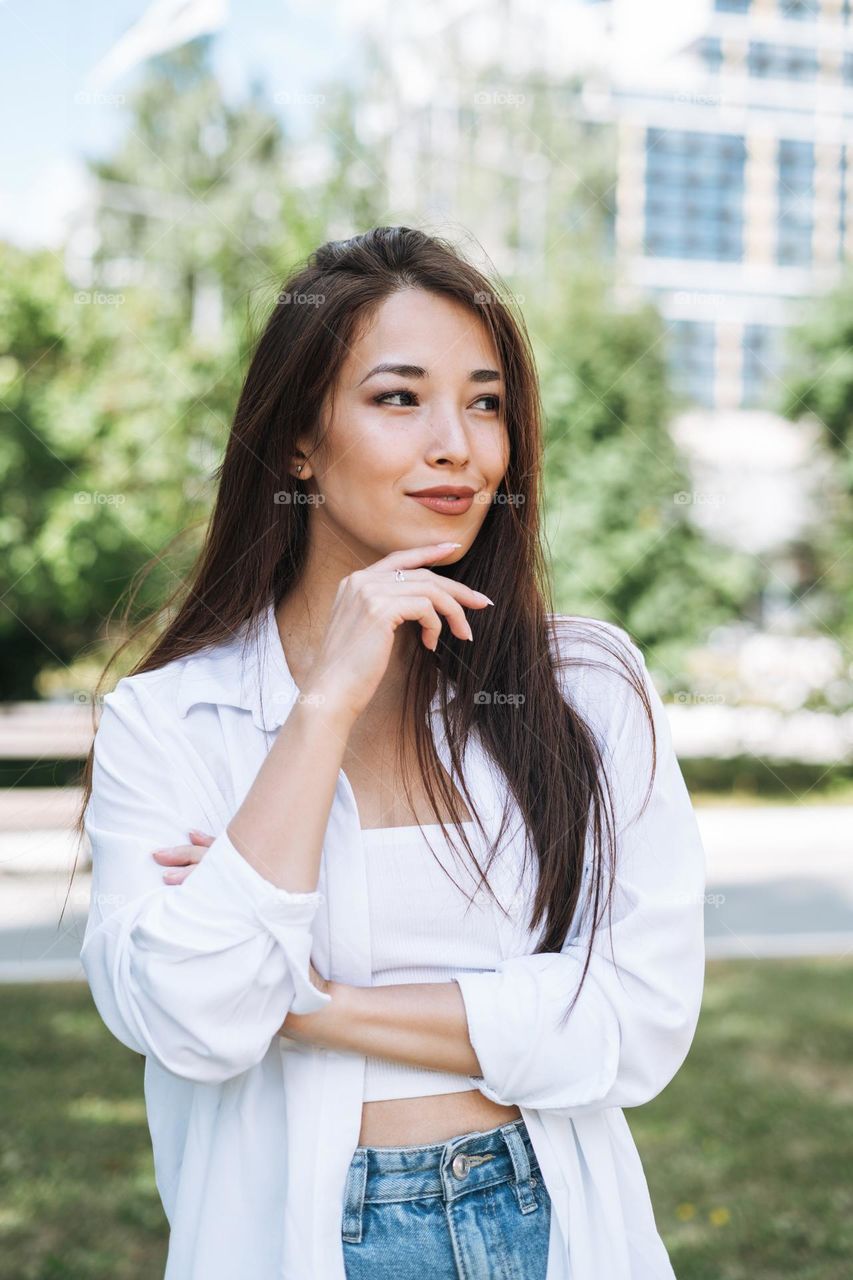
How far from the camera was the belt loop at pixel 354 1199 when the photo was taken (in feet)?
Answer: 4.93

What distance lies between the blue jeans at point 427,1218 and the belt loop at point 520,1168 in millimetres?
25

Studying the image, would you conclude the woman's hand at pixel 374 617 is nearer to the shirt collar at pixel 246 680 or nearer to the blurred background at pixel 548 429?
the shirt collar at pixel 246 680

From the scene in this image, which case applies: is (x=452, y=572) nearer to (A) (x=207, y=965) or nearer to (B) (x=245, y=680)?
(B) (x=245, y=680)

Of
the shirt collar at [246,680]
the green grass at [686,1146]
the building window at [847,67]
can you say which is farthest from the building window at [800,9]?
the shirt collar at [246,680]

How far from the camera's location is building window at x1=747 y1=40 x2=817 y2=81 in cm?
2975

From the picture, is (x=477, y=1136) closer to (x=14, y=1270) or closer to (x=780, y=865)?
(x=14, y=1270)

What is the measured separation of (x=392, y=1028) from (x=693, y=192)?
29.3 meters

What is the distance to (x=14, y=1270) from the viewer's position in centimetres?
359

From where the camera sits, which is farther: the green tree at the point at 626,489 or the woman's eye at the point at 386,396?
the green tree at the point at 626,489

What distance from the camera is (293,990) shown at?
1475mm

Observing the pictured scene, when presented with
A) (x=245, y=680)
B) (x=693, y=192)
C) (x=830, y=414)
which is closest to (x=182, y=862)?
(x=245, y=680)

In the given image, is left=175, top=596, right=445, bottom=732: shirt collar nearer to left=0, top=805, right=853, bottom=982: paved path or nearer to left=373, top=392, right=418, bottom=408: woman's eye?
left=373, top=392, right=418, bottom=408: woman's eye

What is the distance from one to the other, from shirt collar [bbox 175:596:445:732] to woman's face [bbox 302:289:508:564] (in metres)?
0.21

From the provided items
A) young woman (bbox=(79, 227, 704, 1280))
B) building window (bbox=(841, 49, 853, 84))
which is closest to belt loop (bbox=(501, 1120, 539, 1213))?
young woman (bbox=(79, 227, 704, 1280))
